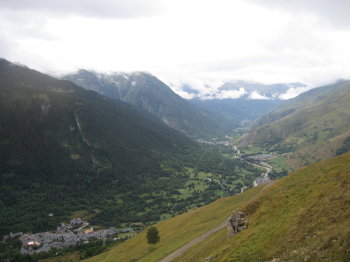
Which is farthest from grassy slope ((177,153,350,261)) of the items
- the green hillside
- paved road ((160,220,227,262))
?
paved road ((160,220,227,262))

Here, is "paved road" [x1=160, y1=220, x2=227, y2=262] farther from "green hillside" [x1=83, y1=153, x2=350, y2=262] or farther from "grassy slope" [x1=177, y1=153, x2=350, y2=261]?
"grassy slope" [x1=177, y1=153, x2=350, y2=261]

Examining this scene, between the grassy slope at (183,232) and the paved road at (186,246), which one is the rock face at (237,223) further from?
the grassy slope at (183,232)

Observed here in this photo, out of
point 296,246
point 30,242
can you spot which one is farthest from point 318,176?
point 30,242

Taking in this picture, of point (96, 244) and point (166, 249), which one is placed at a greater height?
point (166, 249)

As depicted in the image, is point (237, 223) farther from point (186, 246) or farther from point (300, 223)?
point (186, 246)

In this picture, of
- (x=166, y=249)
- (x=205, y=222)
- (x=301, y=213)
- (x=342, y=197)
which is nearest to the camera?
(x=342, y=197)

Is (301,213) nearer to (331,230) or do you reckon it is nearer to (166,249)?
(331,230)

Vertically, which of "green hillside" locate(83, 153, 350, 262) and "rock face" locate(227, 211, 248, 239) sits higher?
"green hillside" locate(83, 153, 350, 262)
